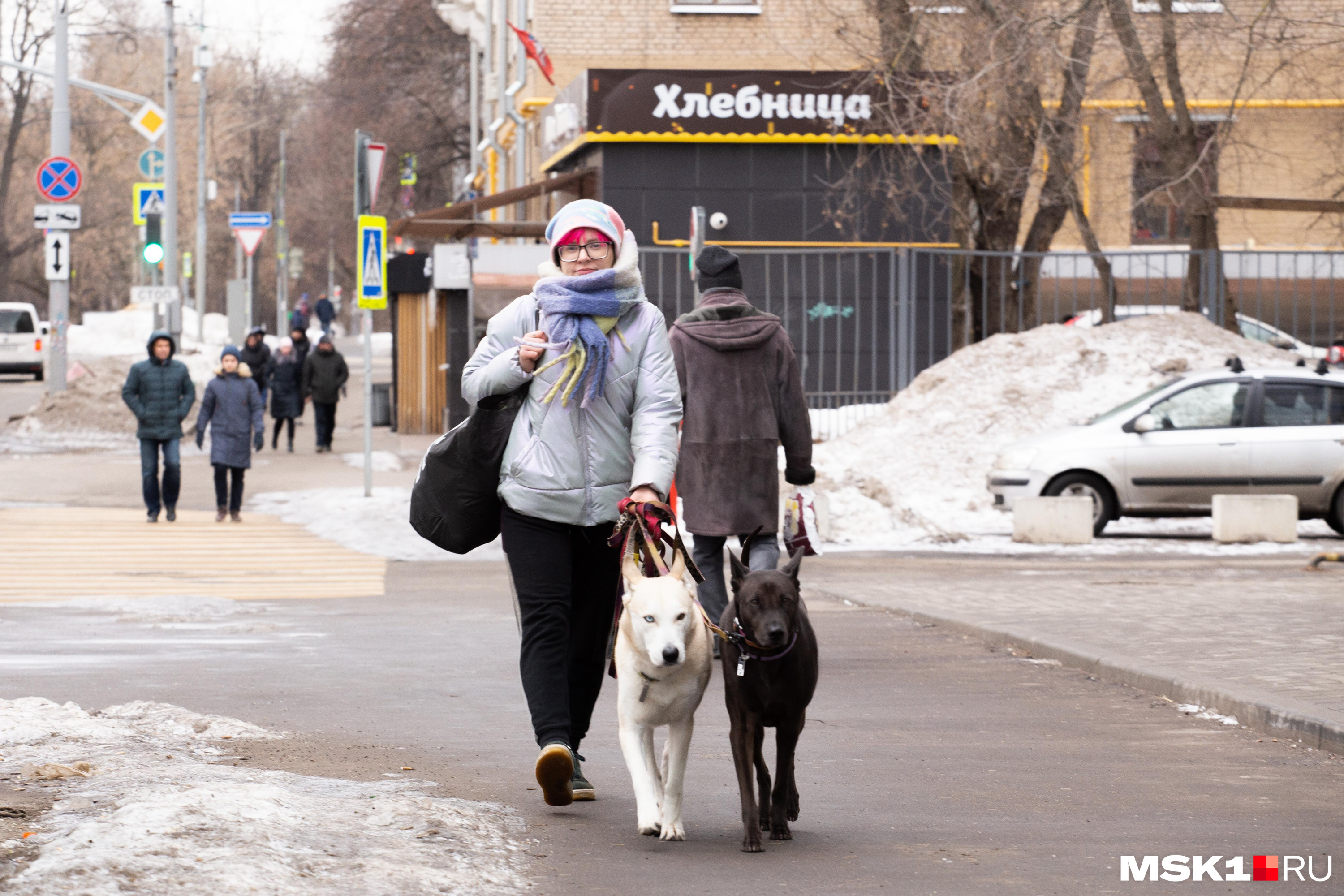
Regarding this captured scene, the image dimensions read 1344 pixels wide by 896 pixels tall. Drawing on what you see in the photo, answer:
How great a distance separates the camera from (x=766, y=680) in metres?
5.45

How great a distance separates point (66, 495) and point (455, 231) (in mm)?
7176

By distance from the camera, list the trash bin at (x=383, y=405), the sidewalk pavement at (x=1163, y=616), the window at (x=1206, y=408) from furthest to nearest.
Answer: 1. the trash bin at (x=383, y=405)
2. the window at (x=1206, y=408)
3. the sidewalk pavement at (x=1163, y=616)

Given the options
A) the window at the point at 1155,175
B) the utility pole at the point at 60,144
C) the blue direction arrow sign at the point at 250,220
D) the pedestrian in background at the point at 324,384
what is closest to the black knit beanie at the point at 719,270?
the window at the point at 1155,175

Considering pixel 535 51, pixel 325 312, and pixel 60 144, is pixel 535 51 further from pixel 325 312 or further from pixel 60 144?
pixel 325 312

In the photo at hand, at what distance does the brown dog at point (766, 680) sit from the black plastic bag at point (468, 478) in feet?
2.75

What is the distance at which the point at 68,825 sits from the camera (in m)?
5.13

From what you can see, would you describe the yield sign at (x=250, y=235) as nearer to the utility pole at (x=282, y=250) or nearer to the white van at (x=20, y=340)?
the white van at (x=20, y=340)

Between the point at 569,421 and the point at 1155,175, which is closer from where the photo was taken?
the point at 569,421

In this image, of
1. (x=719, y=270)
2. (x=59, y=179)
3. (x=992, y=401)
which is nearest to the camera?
(x=719, y=270)

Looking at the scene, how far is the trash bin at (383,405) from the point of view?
33.0m

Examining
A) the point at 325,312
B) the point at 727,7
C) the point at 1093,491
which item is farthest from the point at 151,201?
the point at 325,312

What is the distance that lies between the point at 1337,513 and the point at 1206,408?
1.50 meters

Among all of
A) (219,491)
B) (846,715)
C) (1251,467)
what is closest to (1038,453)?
(1251,467)

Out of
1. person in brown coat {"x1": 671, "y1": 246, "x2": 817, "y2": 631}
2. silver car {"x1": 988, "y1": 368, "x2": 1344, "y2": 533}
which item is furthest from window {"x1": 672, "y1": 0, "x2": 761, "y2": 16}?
person in brown coat {"x1": 671, "y1": 246, "x2": 817, "y2": 631}
